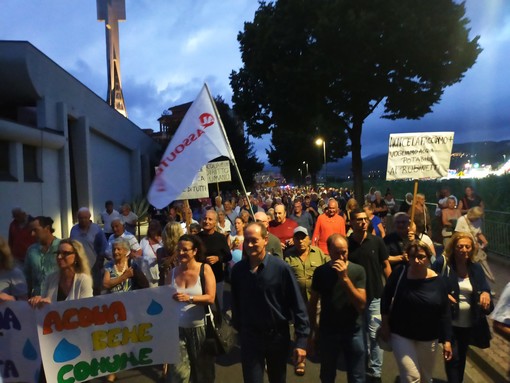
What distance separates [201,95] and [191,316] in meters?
2.94

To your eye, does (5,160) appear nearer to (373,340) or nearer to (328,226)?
(328,226)

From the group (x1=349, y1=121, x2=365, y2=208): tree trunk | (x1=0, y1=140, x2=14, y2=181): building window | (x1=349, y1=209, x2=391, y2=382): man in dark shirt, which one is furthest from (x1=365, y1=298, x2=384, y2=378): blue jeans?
(x1=349, y1=121, x2=365, y2=208): tree trunk

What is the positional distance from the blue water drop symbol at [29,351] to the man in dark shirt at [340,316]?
235 cm

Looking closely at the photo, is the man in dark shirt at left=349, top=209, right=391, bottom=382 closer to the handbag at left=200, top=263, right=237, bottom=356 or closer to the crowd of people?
the crowd of people

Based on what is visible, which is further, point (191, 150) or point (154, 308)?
point (191, 150)

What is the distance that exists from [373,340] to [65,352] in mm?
2898

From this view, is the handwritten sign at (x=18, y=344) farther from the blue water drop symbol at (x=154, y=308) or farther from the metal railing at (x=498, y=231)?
the metal railing at (x=498, y=231)

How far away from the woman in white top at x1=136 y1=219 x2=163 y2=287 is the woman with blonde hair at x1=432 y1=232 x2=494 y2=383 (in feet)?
11.3

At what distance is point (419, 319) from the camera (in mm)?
4000

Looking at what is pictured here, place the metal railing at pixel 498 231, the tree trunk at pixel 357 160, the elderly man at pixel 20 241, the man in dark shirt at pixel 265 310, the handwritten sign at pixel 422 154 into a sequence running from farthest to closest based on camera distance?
the tree trunk at pixel 357 160, the metal railing at pixel 498 231, the elderly man at pixel 20 241, the handwritten sign at pixel 422 154, the man in dark shirt at pixel 265 310

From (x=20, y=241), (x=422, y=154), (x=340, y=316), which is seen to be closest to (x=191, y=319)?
(x=340, y=316)

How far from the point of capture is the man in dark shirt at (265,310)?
377 cm

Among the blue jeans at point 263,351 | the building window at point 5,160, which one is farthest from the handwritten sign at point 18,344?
the building window at point 5,160

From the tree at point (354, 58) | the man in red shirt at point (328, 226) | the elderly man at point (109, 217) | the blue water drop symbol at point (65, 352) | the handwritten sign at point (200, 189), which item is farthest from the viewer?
the tree at point (354, 58)
